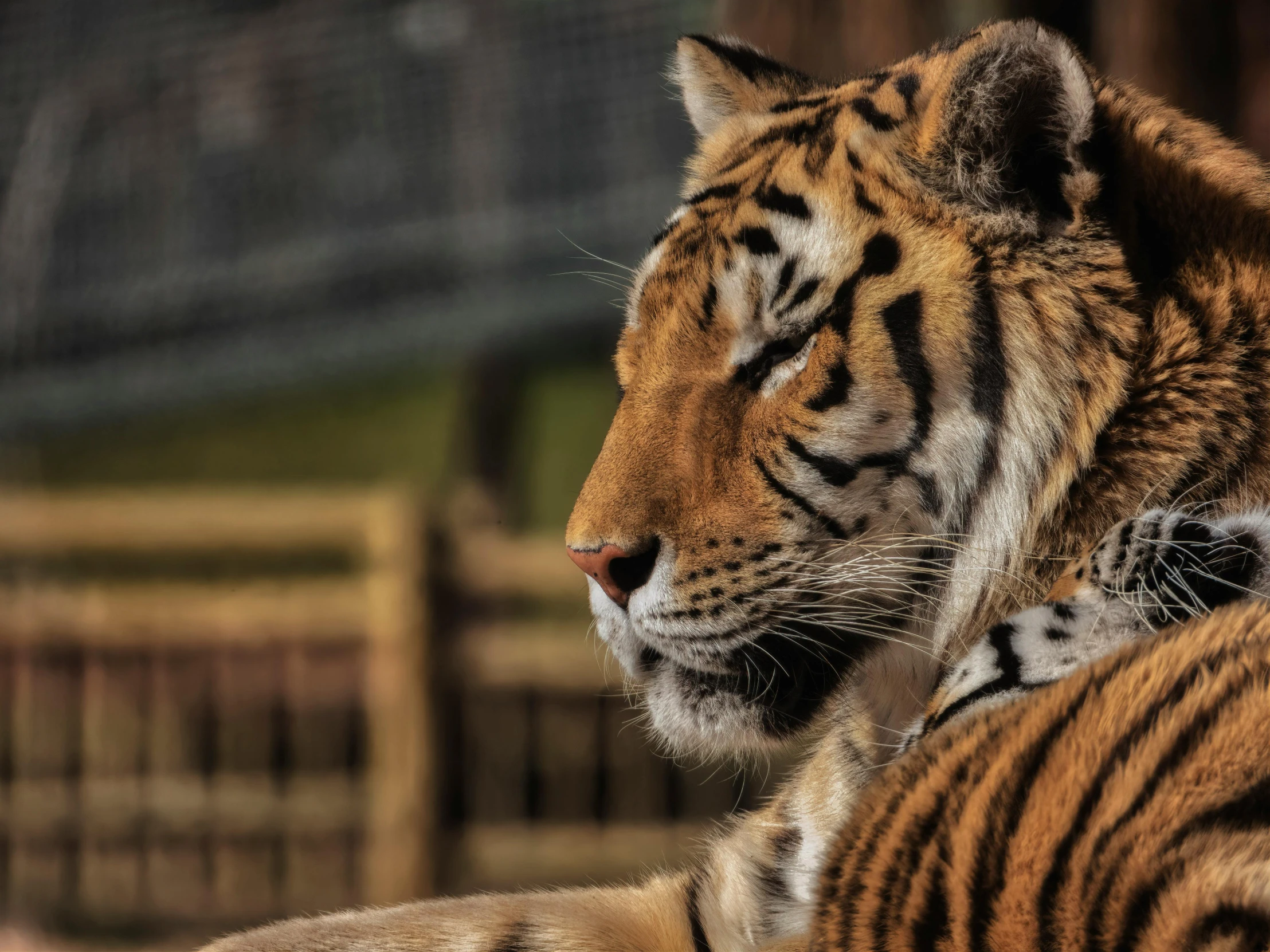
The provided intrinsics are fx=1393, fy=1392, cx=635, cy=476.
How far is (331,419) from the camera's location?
29.3 ft

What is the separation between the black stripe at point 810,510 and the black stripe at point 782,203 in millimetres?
241

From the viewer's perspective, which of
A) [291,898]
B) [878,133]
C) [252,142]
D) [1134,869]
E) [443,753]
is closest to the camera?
[1134,869]

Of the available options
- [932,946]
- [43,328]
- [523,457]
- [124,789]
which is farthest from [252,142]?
[932,946]

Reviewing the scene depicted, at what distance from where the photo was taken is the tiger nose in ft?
3.74

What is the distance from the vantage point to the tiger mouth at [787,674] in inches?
45.2

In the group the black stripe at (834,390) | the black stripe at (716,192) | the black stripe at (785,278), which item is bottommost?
the black stripe at (834,390)

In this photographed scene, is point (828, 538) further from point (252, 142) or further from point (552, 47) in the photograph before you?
point (252, 142)

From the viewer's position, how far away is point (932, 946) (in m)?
0.65

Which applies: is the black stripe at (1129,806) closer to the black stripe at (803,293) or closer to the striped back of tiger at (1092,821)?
the striped back of tiger at (1092,821)

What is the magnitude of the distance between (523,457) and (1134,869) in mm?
7557

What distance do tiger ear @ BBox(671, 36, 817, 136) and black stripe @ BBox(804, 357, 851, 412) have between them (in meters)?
0.45

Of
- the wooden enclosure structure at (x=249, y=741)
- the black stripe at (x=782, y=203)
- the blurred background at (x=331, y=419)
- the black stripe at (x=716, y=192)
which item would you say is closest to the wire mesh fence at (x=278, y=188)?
the blurred background at (x=331, y=419)

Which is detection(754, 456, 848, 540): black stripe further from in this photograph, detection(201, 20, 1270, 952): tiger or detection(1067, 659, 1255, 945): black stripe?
detection(1067, 659, 1255, 945): black stripe

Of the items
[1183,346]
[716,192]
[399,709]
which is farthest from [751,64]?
[399,709]
